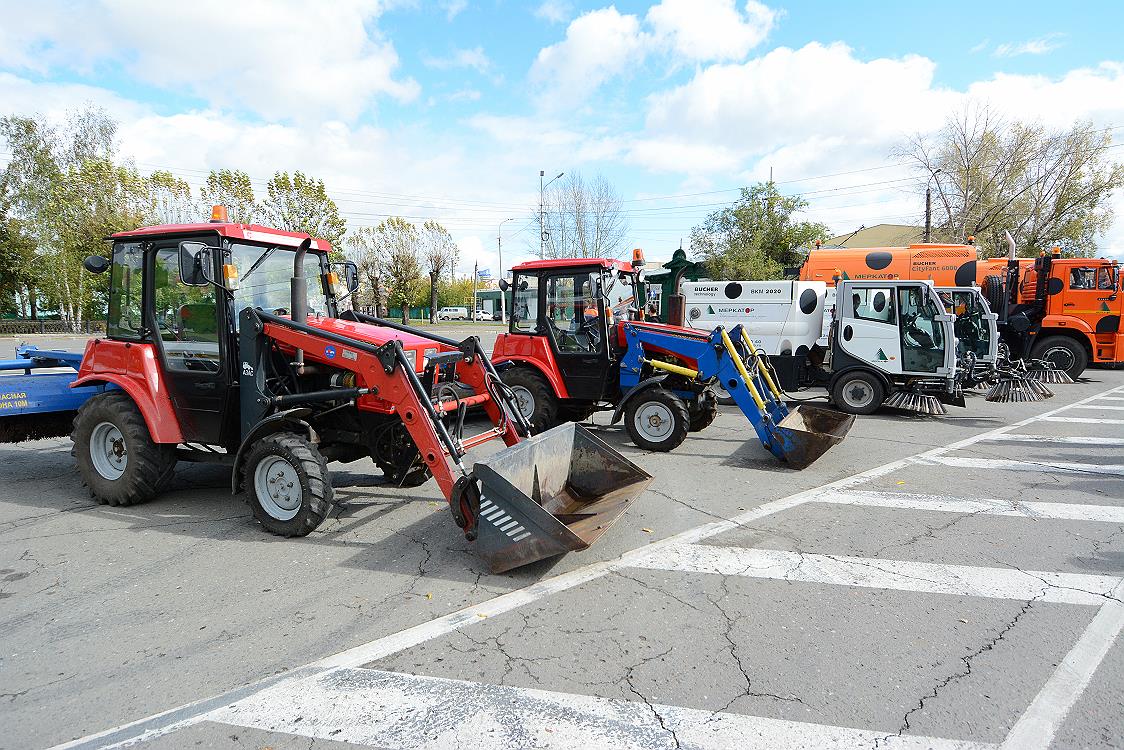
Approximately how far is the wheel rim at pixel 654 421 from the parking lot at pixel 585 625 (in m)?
1.98

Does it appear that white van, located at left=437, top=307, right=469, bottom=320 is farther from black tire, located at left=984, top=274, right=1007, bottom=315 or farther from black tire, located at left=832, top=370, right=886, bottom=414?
black tire, located at left=832, top=370, right=886, bottom=414

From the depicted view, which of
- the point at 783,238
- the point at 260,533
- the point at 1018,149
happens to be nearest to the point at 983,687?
the point at 260,533

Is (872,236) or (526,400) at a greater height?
(872,236)

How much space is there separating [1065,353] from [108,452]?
1938 cm

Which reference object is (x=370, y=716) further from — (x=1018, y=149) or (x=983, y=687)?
(x=1018, y=149)

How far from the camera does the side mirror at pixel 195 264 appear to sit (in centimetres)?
505

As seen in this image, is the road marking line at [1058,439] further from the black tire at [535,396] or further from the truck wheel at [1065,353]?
the truck wheel at [1065,353]

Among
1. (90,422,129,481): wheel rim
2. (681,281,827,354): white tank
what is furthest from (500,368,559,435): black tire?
(681,281,827,354): white tank

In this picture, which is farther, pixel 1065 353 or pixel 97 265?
pixel 1065 353

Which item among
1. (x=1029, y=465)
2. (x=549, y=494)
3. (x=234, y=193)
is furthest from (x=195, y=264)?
(x=234, y=193)

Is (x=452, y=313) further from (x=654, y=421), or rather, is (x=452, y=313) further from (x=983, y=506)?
(x=983, y=506)

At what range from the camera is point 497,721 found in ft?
9.32

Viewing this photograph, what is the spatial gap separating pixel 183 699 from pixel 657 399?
6.22 meters

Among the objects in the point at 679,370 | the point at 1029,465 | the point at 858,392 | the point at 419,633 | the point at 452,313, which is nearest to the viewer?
the point at 419,633
